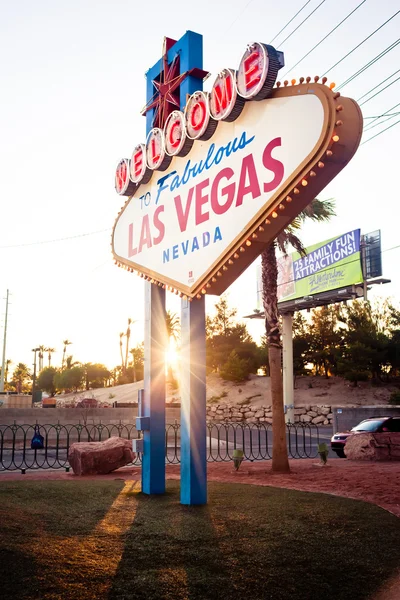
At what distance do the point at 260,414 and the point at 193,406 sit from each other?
128 feet

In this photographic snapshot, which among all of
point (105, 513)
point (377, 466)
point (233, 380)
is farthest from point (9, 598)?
point (233, 380)

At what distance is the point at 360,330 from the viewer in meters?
49.2

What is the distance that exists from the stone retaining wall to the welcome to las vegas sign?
115 ft

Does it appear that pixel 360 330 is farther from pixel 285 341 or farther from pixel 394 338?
pixel 285 341

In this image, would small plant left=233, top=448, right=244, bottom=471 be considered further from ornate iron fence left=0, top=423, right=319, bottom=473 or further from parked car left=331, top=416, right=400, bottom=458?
parked car left=331, top=416, right=400, bottom=458

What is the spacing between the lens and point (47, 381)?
106312mm

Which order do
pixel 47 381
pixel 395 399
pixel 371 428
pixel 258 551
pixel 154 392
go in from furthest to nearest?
pixel 47 381 < pixel 395 399 < pixel 371 428 < pixel 154 392 < pixel 258 551

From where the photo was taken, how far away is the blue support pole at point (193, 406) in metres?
9.20

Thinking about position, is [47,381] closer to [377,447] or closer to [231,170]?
[377,447]

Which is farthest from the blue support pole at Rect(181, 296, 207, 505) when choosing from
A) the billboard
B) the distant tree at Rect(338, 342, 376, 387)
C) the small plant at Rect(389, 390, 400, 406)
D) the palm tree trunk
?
the distant tree at Rect(338, 342, 376, 387)

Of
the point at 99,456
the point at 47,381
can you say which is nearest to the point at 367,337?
the point at 99,456

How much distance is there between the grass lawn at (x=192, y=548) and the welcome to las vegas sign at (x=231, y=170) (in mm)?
3599

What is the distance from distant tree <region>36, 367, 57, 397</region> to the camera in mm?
106256

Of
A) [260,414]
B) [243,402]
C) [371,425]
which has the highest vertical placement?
[243,402]
